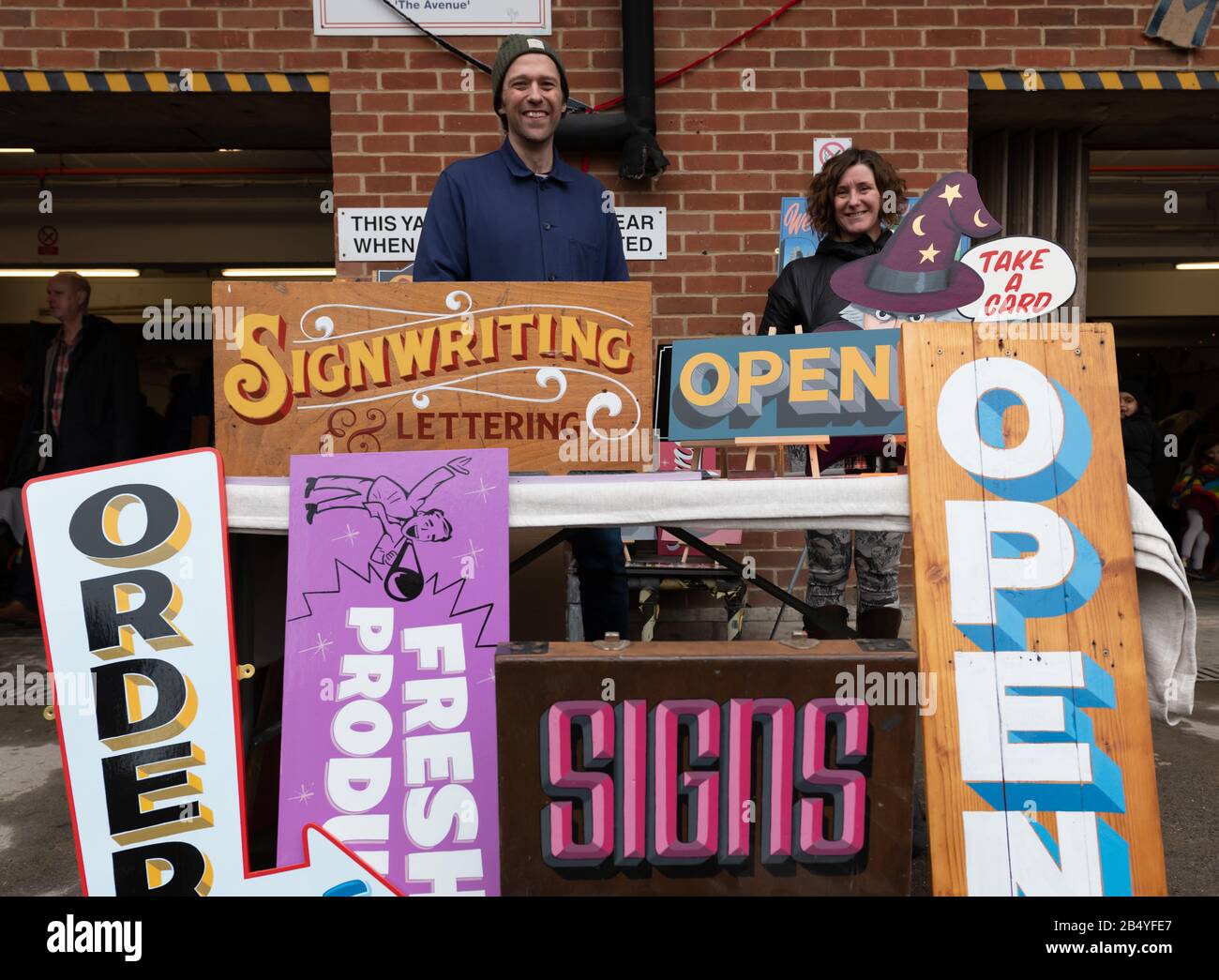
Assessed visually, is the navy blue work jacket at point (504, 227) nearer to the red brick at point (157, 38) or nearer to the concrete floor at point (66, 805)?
the concrete floor at point (66, 805)

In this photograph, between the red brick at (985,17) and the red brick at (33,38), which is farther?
the red brick at (985,17)

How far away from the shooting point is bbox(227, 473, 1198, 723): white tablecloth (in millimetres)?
1790

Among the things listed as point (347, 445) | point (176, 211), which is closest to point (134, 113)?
point (176, 211)

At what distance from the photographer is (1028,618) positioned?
1731 mm

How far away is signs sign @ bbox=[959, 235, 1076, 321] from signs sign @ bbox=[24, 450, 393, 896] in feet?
6.41

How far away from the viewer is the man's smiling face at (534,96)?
2461 millimetres

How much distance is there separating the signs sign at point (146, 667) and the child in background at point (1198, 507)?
802 cm

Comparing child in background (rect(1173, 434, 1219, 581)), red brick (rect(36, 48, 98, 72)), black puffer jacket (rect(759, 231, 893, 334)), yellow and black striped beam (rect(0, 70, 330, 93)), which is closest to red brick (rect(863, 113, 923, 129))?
black puffer jacket (rect(759, 231, 893, 334))

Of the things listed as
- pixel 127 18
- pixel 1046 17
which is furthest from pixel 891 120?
pixel 127 18

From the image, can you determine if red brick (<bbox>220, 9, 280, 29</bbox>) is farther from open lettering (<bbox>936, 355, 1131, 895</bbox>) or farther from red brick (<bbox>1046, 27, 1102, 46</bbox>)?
open lettering (<bbox>936, 355, 1131, 895</bbox>)

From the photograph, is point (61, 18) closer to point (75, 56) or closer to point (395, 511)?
point (75, 56)

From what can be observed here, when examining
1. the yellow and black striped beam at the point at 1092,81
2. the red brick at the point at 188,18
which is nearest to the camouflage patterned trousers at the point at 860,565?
the yellow and black striped beam at the point at 1092,81

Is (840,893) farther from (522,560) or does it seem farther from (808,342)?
(808,342)

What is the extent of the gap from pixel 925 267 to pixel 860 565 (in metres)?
0.85
